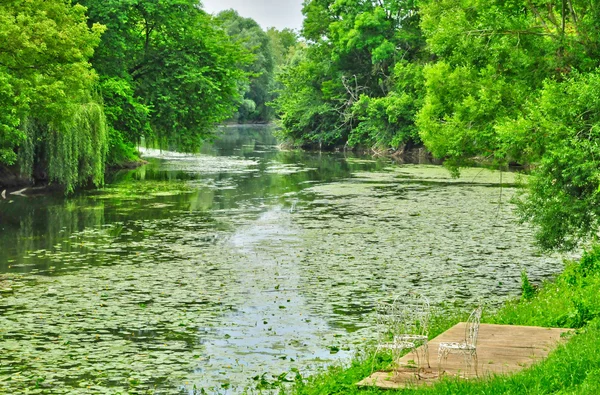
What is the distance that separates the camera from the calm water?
11633mm

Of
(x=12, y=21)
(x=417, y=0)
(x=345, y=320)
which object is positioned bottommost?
(x=345, y=320)

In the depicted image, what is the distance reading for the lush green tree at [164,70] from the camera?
3731 cm

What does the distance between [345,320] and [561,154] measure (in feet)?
19.1

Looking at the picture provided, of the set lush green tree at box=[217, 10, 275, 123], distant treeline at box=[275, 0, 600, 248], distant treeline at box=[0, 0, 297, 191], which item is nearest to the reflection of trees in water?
distant treeline at box=[0, 0, 297, 191]

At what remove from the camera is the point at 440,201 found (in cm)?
3147

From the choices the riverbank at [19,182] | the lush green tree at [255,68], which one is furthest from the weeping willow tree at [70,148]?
the lush green tree at [255,68]

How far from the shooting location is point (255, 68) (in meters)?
110

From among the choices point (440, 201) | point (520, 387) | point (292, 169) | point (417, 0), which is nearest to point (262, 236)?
point (440, 201)

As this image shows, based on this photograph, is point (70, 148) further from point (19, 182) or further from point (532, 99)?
point (532, 99)

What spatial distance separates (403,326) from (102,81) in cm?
2713

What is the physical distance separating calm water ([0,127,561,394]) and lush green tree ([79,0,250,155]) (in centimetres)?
458

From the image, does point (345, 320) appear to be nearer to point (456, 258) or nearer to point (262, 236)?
point (456, 258)

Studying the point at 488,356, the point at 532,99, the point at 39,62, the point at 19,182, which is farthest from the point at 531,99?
the point at 19,182

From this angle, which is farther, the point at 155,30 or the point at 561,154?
the point at 155,30
